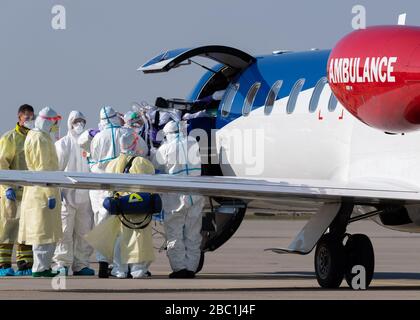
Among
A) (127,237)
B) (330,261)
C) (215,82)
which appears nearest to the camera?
(330,261)

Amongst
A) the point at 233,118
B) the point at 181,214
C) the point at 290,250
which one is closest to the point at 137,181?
the point at 290,250

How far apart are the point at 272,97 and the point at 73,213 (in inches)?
151

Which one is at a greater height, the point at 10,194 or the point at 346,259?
the point at 10,194

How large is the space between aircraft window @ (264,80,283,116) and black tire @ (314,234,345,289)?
3359mm

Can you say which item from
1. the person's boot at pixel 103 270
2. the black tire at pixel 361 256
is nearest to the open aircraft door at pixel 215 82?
the person's boot at pixel 103 270

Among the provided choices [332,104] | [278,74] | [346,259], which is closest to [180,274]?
[346,259]

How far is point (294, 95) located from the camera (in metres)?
23.2

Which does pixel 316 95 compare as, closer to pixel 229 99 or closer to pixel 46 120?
pixel 229 99

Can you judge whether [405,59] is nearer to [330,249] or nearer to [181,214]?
[330,249]

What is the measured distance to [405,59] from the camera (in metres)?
14.4

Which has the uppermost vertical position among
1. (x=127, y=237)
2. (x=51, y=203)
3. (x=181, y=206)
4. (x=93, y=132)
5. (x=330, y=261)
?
(x=93, y=132)

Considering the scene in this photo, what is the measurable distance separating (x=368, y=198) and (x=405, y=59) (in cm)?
583

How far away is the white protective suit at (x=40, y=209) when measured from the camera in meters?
22.0

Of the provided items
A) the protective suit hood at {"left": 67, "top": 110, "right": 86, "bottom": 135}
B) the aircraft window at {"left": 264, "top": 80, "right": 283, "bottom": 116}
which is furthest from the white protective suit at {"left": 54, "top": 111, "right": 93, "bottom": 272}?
the aircraft window at {"left": 264, "top": 80, "right": 283, "bottom": 116}
